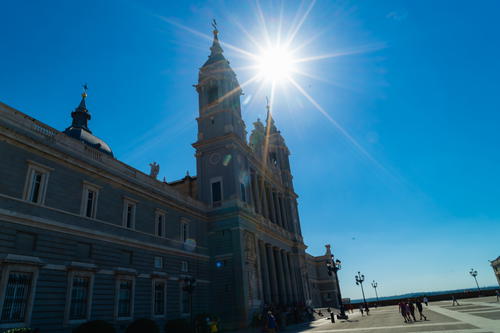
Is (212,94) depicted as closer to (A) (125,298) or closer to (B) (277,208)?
(B) (277,208)

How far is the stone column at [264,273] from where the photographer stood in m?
36.4


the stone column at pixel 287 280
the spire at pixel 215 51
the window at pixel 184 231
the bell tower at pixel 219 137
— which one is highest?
the spire at pixel 215 51

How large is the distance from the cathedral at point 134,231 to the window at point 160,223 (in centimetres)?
9

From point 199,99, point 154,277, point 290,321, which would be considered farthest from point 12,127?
point 290,321

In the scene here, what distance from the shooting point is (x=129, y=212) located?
2364cm

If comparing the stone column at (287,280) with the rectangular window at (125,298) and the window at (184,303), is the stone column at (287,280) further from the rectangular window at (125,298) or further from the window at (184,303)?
the rectangular window at (125,298)

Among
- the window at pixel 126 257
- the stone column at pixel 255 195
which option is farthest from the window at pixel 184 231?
the stone column at pixel 255 195

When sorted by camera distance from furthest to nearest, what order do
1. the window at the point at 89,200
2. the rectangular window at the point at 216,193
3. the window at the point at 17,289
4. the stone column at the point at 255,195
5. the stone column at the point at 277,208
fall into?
the stone column at the point at 277,208
the stone column at the point at 255,195
the rectangular window at the point at 216,193
the window at the point at 89,200
the window at the point at 17,289

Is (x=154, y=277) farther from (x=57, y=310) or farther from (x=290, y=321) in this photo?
(x=290, y=321)

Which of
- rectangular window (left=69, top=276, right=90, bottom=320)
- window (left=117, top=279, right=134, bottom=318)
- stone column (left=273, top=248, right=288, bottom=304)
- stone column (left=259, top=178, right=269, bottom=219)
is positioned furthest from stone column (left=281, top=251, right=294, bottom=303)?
rectangular window (left=69, top=276, right=90, bottom=320)

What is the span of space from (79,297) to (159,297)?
708 centimetres

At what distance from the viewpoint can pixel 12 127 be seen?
54.3ft

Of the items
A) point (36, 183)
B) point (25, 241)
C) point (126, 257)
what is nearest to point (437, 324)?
point (126, 257)

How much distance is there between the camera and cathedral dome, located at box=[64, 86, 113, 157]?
43.7 metres
